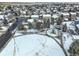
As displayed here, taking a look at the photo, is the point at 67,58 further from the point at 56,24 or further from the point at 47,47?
the point at 56,24

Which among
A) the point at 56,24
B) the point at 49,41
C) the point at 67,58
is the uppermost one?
the point at 56,24

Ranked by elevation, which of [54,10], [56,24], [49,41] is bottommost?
[49,41]

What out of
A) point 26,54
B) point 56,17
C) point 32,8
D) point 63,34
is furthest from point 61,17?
point 26,54

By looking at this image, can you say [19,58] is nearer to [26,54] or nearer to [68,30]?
[26,54]

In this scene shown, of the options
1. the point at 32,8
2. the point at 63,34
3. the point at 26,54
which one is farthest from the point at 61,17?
the point at 26,54

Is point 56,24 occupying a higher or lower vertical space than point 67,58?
higher

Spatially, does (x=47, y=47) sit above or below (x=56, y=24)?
below
